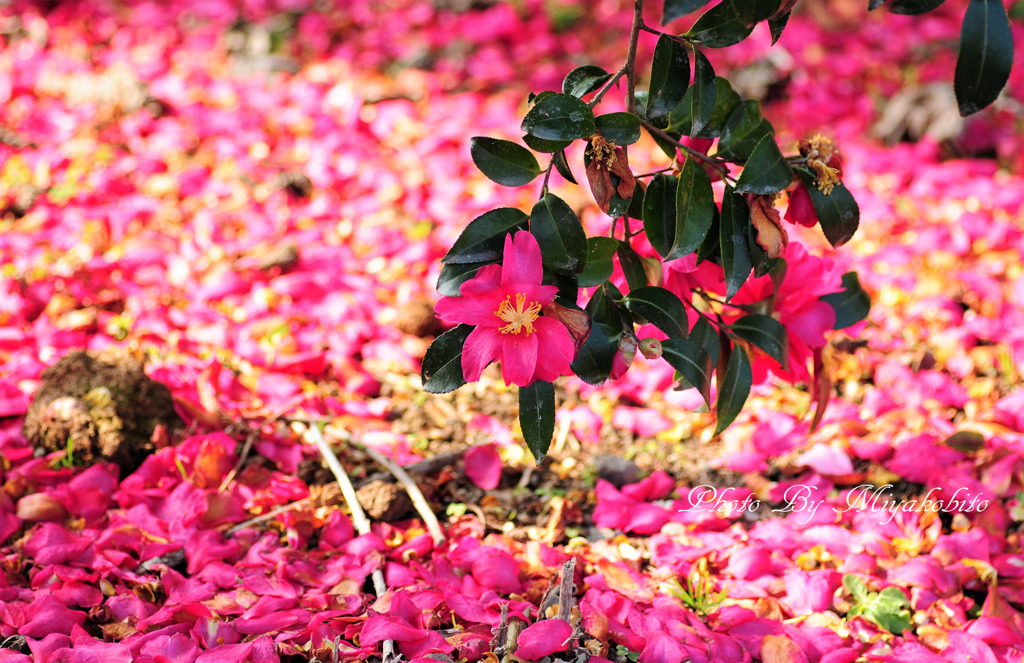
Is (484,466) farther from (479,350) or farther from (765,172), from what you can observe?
(765,172)

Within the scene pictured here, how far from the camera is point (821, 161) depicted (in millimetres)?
1038

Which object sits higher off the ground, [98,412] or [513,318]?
[513,318]

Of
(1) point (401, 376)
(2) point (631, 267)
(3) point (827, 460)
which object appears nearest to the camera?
(2) point (631, 267)

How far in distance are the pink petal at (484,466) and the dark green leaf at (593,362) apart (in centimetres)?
54

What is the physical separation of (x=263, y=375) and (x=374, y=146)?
1.19 m

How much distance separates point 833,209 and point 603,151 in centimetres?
31

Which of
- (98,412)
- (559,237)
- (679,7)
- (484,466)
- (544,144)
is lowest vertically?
(484,466)

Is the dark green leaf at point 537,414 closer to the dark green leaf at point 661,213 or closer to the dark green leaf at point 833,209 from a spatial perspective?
the dark green leaf at point 661,213

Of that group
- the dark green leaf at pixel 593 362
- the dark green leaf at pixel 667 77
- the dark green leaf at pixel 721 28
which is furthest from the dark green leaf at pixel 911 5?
the dark green leaf at pixel 593 362

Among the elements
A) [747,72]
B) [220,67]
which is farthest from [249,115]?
[747,72]

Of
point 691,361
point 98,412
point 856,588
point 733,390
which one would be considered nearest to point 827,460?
point 856,588

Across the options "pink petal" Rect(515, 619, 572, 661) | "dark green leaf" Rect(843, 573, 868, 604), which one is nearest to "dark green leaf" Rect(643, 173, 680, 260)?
"pink petal" Rect(515, 619, 572, 661)

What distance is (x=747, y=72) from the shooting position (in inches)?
120

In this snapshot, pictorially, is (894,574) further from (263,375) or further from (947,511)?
(263,375)
